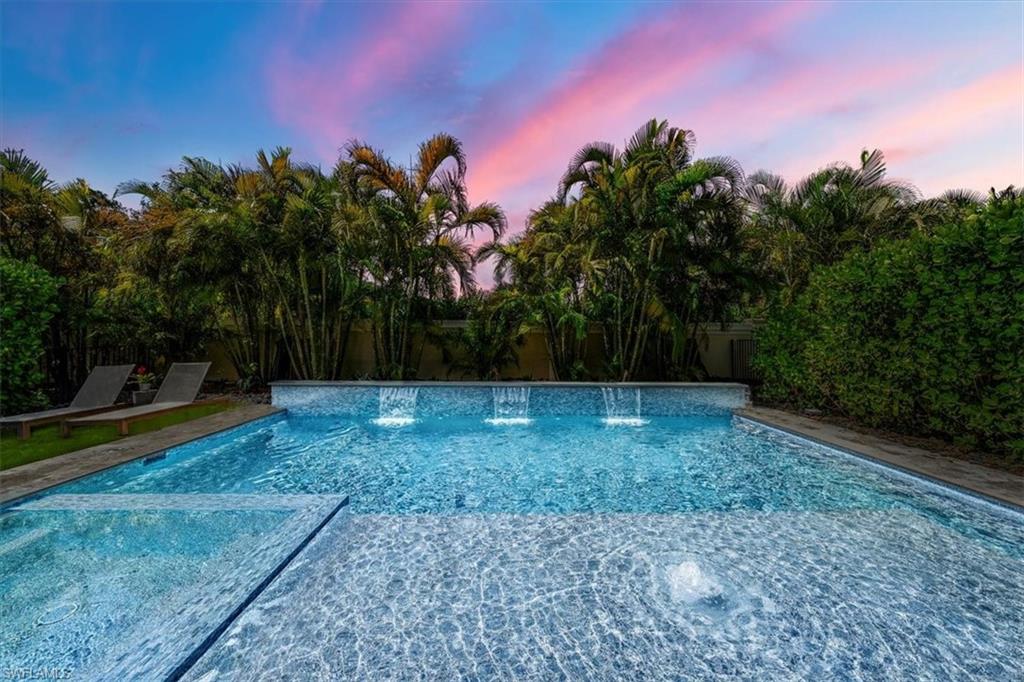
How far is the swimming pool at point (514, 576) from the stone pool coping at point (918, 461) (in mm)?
158

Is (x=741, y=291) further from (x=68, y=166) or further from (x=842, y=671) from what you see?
(x=68, y=166)

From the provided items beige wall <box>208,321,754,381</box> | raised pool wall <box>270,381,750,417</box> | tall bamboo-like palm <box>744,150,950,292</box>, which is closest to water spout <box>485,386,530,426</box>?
raised pool wall <box>270,381,750,417</box>

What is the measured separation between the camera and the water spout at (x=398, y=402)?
A: 25.9 ft

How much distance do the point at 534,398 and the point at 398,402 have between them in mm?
2575

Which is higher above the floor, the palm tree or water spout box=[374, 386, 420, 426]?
the palm tree

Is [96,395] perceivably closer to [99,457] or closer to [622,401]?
[99,457]

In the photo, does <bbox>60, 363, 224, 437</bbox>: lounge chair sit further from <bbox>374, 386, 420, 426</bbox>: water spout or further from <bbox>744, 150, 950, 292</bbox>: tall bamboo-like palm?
<bbox>744, 150, 950, 292</bbox>: tall bamboo-like palm

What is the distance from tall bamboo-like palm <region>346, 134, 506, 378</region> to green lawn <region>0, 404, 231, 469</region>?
379 cm

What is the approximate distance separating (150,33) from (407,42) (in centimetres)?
419

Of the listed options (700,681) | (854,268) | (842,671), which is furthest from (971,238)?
(700,681)

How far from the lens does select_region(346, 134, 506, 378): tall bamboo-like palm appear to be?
27.3 feet

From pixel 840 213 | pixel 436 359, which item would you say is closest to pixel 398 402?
pixel 436 359

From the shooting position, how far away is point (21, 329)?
5996 millimetres

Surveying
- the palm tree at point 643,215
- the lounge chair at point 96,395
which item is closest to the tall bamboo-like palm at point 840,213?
the palm tree at point 643,215
